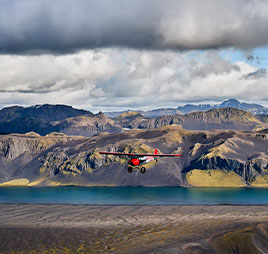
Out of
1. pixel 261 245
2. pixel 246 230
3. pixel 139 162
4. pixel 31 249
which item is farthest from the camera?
pixel 31 249

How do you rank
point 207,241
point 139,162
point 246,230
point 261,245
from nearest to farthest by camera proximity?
point 139,162 < point 261,245 < point 207,241 < point 246,230

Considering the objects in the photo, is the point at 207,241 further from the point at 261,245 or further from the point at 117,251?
the point at 117,251

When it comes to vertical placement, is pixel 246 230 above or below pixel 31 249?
above

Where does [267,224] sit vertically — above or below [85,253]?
above

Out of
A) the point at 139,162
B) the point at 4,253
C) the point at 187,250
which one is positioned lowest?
the point at 4,253

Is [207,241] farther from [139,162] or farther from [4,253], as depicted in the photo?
[4,253]

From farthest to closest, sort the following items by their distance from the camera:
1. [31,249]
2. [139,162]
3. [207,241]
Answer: [31,249]
[207,241]
[139,162]

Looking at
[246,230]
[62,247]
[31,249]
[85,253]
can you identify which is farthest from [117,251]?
[246,230]

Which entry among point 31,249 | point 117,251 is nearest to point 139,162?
point 117,251

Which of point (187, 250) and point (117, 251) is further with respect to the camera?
point (117, 251)
